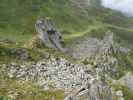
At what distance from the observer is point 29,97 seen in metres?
35.2

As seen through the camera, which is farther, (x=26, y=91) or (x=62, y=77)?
(x=62, y=77)

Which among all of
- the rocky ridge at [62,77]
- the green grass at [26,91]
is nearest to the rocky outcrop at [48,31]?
the rocky ridge at [62,77]

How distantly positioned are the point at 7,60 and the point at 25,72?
3205 millimetres

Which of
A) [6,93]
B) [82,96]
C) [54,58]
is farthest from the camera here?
[54,58]

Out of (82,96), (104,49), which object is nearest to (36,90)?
(82,96)

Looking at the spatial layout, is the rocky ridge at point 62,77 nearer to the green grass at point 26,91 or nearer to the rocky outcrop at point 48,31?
the green grass at point 26,91

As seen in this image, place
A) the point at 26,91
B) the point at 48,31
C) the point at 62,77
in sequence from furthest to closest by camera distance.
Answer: the point at 48,31 < the point at 62,77 < the point at 26,91

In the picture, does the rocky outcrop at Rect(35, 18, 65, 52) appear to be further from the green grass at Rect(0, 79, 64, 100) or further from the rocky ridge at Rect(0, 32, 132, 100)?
the green grass at Rect(0, 79, 64, 100)

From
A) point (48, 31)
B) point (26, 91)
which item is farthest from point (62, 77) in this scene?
point (48, 31)

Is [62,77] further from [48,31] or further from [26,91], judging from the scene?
[48,31]

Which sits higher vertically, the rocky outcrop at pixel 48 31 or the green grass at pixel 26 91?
the rocky outcrop at pixel 48 31

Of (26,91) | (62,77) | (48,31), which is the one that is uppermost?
(48,31)

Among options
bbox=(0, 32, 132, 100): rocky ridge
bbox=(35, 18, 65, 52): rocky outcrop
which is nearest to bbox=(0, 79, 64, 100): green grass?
bbox=(0, 32, 132, 100): rocky ridge

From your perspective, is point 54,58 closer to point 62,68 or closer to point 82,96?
point 62,68
